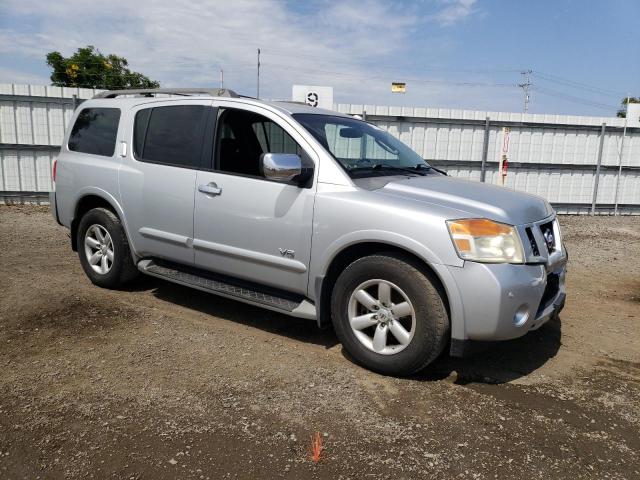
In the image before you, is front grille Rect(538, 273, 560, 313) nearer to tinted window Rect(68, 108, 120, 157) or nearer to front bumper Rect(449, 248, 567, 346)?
front bumper Rect(449, 248, 567, 346)

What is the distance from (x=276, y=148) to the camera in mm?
4617

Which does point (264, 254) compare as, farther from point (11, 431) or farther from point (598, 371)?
point (598, 371)

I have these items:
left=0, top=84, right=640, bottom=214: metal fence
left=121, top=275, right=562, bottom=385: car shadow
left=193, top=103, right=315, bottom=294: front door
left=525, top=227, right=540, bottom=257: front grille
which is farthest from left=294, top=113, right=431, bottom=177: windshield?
left=0, top=84, right=640, bottom=214: metal fence

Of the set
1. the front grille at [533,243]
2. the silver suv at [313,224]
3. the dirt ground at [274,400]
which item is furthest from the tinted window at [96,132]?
the front grille at [533,243]

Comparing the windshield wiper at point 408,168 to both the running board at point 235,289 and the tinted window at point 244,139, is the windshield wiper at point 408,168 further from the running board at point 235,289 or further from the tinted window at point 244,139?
the running board at point 235,289

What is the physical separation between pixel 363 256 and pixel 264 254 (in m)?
0.80

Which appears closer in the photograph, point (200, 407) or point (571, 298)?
point (200, 407)

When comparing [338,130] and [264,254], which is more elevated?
[338,130]

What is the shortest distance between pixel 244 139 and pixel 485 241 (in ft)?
7.25

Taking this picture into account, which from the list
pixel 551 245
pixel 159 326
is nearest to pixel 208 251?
pixel 159 326

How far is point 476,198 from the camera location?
11.7 ft

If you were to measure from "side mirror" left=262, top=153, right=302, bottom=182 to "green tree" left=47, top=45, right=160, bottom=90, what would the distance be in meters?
41.6

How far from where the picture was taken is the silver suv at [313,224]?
3260 mm

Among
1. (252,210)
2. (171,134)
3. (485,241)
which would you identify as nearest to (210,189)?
(252,210)
